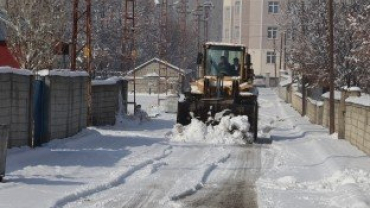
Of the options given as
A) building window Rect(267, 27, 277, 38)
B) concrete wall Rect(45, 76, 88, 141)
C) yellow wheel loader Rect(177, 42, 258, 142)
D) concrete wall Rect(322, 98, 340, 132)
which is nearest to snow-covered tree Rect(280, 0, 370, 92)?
concrete wall Rect(322, 98, 340, 132)

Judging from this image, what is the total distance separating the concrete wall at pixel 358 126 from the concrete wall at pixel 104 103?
913 centimetres

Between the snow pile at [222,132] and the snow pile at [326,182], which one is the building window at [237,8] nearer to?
the snow pile at [222,132]

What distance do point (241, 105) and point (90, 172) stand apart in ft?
33.9

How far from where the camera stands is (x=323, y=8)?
4366cm

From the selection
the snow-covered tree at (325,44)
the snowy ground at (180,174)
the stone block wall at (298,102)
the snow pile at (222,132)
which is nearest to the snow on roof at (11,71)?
the snowy ground at (180,174)

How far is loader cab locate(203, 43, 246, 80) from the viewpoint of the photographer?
26781mm

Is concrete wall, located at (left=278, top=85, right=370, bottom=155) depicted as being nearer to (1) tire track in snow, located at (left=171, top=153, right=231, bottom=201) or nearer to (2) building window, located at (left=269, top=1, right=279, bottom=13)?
(1) tire track in snow, located at (left=171, top=153, right=231, bottom=201)

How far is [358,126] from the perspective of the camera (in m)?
22.1

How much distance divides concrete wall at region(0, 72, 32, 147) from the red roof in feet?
47.7

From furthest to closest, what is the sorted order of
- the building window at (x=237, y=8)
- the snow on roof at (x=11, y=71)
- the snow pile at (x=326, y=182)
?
the building window at (x=237, y=8)
the snow on roof at (x=11, y=71)
the snow pile at (x=326, y=182)

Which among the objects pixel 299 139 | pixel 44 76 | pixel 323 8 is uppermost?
pixel 323 8

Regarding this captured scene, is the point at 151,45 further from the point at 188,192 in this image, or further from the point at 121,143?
the point at 188,192

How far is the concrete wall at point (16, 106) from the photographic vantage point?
16.8 meters

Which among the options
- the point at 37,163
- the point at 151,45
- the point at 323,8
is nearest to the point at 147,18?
the point at 151,45
